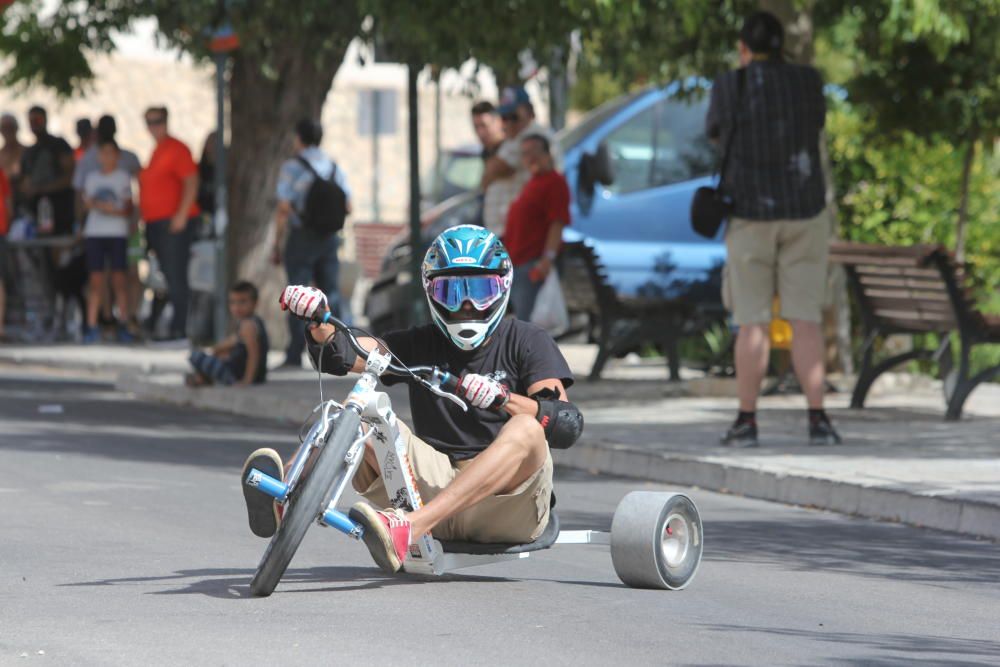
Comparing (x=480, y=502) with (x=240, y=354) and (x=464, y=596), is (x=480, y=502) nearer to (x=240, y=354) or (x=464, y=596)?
(x=464, y=596)

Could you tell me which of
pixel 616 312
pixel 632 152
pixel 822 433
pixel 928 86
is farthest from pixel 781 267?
pixel 632 152

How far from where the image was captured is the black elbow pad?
22.9ft

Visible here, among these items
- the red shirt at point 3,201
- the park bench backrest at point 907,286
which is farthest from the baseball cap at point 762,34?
the red shirt at point 3,201

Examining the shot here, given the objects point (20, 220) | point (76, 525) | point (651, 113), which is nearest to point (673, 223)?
point (651, 113)

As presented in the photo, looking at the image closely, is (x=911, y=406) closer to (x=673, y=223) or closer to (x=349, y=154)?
(x=673, y=223)

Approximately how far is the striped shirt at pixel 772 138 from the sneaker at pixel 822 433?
109 cm

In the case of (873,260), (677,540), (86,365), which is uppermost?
(873,260)

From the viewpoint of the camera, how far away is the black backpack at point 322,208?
1623 centimetres

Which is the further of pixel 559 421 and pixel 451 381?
pixel 559 421

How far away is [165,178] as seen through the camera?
62.6ft

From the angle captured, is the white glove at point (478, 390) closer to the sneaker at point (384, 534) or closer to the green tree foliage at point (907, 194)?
the sneaker at point (384, 534)

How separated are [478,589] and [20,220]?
15463 mm

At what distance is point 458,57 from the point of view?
48.5 feet

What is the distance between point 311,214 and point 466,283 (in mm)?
9301
